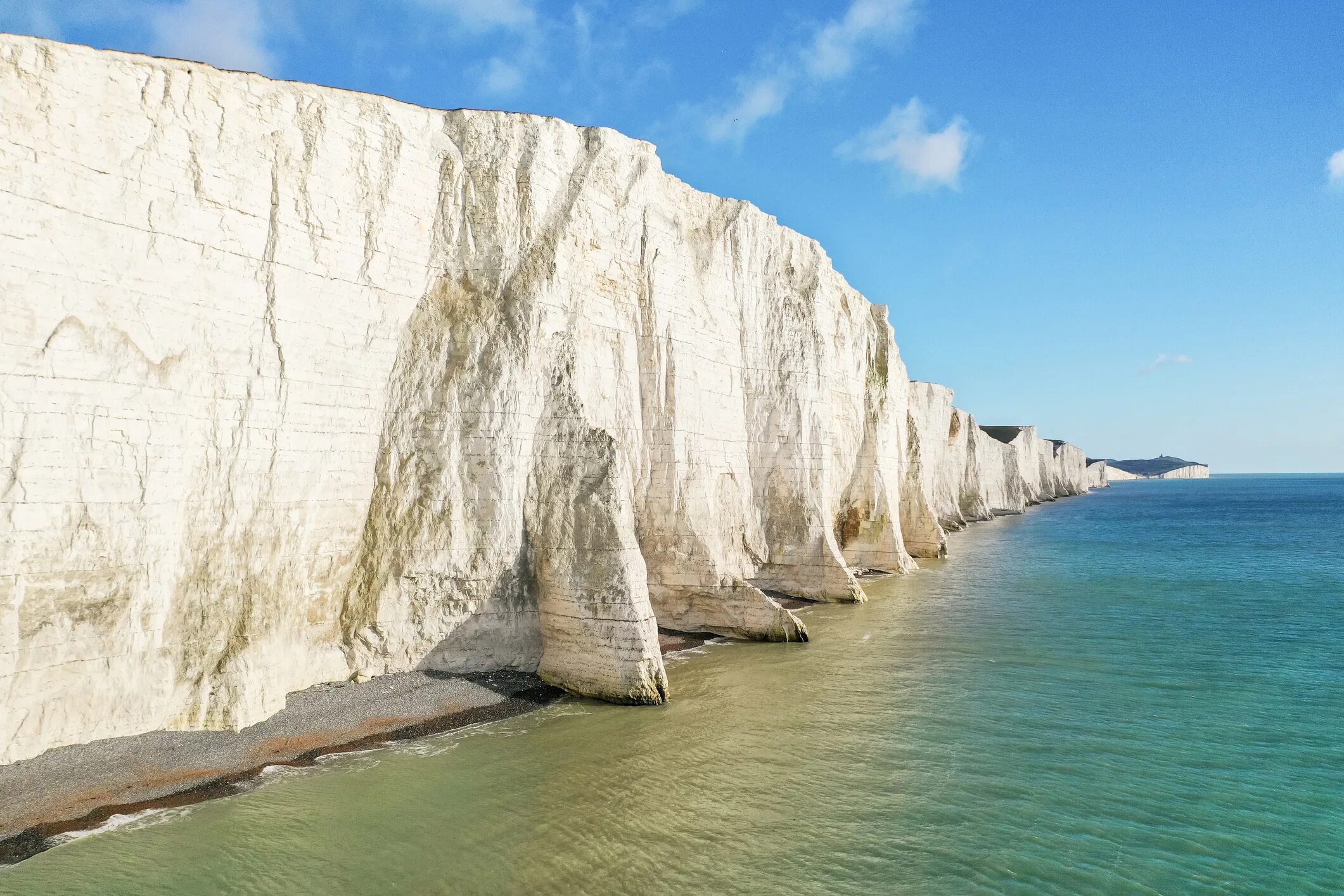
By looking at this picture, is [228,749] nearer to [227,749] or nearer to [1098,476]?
[227,749]

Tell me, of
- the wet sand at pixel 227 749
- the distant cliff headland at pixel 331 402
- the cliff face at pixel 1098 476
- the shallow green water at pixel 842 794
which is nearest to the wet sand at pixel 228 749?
the wet sand at pixel 227 749

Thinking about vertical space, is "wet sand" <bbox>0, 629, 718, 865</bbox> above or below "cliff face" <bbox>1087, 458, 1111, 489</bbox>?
below

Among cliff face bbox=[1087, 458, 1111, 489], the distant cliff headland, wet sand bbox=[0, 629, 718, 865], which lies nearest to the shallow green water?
wet sand bbox=[0, 629, 718, 865]

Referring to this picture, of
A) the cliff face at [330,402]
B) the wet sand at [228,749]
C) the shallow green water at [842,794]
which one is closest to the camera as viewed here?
the shallow green water at [842,794]

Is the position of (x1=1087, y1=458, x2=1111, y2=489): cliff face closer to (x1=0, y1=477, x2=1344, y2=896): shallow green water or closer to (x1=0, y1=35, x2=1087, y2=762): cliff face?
(x1=0, y1=477, x2=1344, y2=896): shallow green water

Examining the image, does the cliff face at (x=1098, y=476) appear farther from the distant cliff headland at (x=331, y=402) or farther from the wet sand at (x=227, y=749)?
the wet sand at (x=227, y=749)

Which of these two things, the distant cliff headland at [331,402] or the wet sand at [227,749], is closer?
the wet sand at [227,749]

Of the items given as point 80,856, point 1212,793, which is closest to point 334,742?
point 80,856
